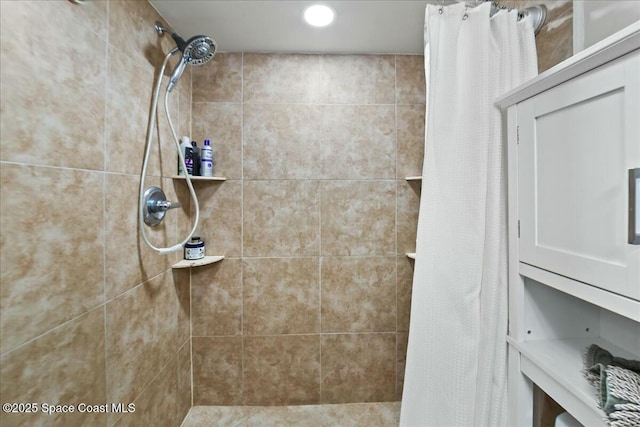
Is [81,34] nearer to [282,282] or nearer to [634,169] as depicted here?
[282,282]

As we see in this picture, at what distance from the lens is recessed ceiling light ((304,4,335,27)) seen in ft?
3.82

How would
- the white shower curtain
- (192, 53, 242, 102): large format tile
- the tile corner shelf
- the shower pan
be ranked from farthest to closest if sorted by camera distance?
(192, 53, 242, 102): large format tile
the tile corner shelf
the shower pan
the white shower curtain

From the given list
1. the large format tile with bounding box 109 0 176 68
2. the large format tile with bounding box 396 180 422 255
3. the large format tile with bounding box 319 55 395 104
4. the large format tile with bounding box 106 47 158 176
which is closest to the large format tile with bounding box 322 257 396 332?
the large format tile with bounding box 396 180 422 255

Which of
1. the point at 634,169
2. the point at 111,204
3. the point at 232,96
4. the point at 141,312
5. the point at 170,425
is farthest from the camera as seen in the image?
the point at 232,96

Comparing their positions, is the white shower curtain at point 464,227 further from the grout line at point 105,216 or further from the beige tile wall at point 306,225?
the grout line at point 105,216

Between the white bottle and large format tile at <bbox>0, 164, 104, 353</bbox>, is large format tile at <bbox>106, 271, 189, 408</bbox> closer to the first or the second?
large format tile at <bbox>0, 164, 104, 353</bbox>

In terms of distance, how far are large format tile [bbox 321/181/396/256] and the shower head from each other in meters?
0.82

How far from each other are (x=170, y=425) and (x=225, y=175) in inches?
49.8

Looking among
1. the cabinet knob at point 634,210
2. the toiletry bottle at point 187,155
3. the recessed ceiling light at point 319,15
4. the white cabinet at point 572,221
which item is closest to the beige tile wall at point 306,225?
the toiletry bottle at point 187,155

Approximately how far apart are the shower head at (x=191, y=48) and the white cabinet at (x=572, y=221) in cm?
114

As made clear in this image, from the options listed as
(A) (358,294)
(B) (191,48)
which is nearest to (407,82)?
(B) (191,48)

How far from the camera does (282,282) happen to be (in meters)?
1.53

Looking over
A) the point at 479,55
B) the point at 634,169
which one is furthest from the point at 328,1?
the point at 634,169

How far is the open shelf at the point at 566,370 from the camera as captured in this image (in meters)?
0.60
